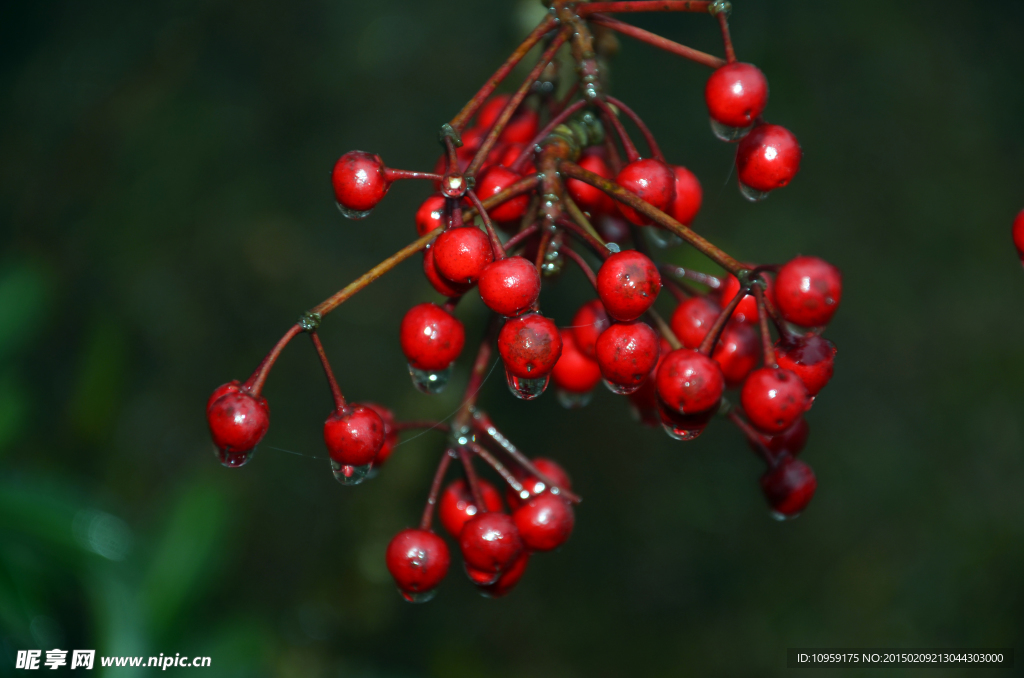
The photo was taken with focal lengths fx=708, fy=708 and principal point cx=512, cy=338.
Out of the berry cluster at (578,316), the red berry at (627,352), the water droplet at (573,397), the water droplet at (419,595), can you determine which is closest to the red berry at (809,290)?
the berry cluster at (578,316)

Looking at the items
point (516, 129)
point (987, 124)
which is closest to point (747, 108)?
point (516, 129)

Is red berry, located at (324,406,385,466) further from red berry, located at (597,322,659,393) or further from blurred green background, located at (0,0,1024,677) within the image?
blurred green background, located at (0,0,1024,677)

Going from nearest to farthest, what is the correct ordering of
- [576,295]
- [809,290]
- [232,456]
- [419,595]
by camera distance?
1. [809,290]
2. [232,456]
3. [419,595]
4. [576,295]

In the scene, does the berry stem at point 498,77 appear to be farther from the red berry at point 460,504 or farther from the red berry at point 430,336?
the red berry at point 460,504

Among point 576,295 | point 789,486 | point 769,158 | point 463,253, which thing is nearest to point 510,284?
point 463,253

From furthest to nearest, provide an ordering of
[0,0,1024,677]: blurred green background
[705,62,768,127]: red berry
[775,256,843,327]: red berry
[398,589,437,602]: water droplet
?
[0,0,1024,677]: blurred green background → [398,589,437,602]: water droplet → [705,62,768,127]: red berry → [775,256,843,327]: red berry

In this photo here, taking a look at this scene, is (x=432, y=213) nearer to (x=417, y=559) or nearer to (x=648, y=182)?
(x=648, y=182)

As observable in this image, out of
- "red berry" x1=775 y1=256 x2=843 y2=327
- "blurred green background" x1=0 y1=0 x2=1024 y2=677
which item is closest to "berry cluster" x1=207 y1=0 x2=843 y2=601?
"red berry" x1=775 y1=256 x2=843 y2=327
